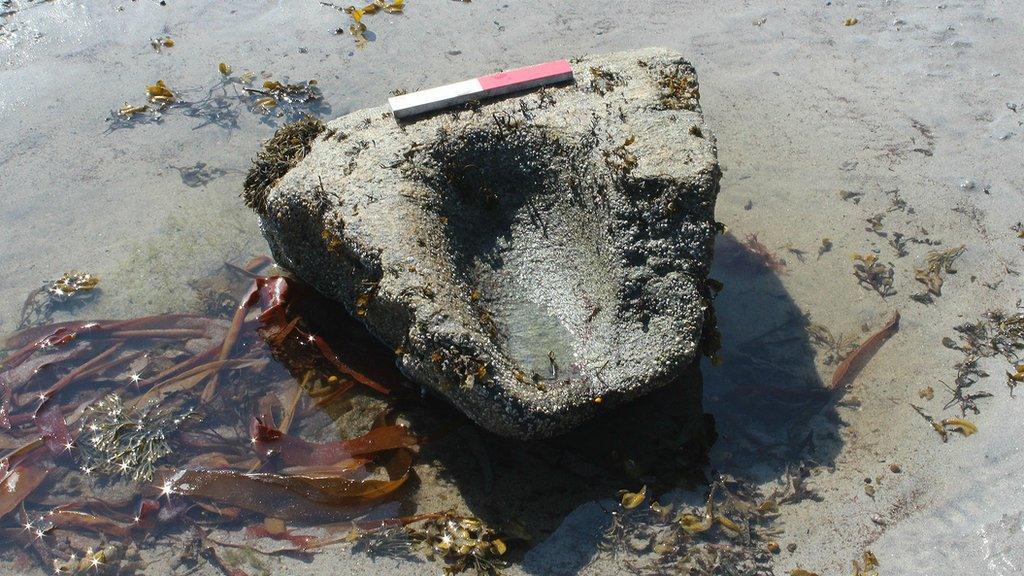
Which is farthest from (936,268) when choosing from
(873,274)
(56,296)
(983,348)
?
(56,296)

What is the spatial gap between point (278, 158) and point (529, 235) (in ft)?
4.93

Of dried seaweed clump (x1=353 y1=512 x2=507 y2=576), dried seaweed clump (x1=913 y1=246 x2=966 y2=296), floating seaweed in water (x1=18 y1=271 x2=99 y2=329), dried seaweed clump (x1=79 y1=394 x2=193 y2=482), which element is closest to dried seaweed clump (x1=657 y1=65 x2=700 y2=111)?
dried seaweed clump (x1=913 y1=246 x2=966 y2=296)

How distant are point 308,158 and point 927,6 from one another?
5.12 meters

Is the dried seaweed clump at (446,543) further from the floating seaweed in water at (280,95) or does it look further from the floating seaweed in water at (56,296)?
the floating seaweed in water at (280,95)

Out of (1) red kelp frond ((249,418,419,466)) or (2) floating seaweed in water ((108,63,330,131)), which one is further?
(2) floating seaweed in water ((108,63,330,131))

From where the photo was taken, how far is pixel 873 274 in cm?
459

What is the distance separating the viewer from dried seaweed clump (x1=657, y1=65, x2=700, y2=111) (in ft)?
13.1

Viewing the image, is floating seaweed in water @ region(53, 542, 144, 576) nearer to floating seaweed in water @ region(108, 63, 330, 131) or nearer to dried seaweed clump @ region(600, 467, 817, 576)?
dried seaweed clump @ region(600, 467, 817, 576)

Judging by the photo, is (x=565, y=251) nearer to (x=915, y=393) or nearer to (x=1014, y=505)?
(x=915, y=393)

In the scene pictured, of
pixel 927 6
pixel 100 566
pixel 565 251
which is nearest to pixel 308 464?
pixel 100 566

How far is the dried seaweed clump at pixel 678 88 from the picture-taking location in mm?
4004

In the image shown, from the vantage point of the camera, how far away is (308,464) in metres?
3.92

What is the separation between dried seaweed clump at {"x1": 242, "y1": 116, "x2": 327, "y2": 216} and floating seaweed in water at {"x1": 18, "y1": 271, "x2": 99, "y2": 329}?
3.87ft

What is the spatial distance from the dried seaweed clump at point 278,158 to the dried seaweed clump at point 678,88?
1.81m
